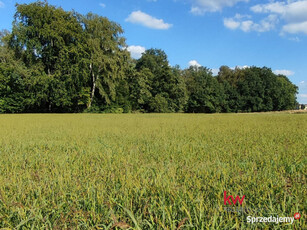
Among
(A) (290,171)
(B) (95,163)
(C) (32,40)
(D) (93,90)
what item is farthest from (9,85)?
(A) (290,171)

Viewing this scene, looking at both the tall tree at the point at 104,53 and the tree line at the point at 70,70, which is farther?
the tall tree at the point at 104,53

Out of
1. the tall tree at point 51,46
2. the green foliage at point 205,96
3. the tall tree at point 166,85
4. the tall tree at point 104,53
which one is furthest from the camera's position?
the green foliage at point 205,96

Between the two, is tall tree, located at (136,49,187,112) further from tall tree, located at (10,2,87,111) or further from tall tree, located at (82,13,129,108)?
tall tree, located at (10,2,87,111)

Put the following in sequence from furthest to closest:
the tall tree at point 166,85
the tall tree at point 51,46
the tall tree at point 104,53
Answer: the tall tree at point 166,85
the tall tree at point 104,53
the tall tree at point 51,46

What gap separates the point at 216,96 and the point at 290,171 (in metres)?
63.4

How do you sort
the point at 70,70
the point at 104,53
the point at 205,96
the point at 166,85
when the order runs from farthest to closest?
the point at 205,96
the point at 166,85
the point at 104,53
the point at 70,70

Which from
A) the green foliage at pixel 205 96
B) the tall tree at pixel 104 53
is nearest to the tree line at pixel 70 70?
the tall tree at pixel 104 53

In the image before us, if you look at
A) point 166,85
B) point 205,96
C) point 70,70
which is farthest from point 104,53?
point 205,96

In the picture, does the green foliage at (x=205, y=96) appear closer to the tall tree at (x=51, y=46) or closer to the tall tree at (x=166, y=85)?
the tall tree at (x=166, y=85)

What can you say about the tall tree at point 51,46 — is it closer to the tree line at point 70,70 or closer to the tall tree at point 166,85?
the tree line at point 70,70

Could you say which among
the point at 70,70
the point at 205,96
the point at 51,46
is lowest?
Result: the point at 205,96

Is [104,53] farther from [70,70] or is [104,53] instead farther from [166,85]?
[166,85]

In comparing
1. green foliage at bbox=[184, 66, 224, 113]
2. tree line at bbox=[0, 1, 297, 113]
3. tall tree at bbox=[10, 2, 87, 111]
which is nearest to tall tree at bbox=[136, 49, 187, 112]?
tree line at bbox=[0, 1, 297, 113]

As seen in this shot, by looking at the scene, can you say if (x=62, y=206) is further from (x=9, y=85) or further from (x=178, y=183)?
(x=9, y=85)
